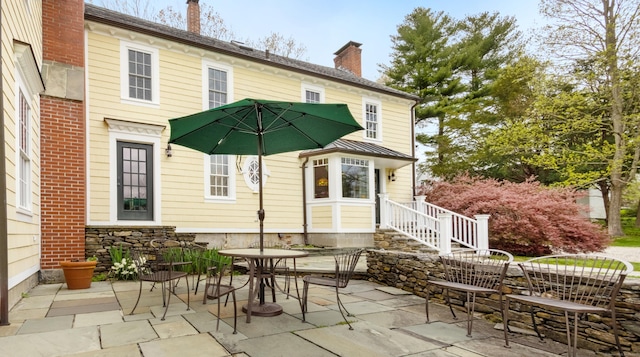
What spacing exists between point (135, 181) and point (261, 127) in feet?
17.5

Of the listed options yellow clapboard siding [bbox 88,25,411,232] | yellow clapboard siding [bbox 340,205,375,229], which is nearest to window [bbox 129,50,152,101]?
yellow clapboard siding [bbox 88,25,411,232]

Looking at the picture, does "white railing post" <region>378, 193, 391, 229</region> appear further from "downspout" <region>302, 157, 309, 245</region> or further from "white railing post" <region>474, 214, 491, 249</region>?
"white railing post" <region>474, 214, 491, 249</region>

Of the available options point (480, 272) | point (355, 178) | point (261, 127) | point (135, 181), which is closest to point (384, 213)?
point (355, 178)

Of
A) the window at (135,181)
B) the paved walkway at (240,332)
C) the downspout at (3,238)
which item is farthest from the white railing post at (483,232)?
the downspout at (3,238)

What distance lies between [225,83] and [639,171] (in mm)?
18542

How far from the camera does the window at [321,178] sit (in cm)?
1077

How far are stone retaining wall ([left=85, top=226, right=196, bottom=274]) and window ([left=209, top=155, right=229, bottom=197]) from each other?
6.14 ft

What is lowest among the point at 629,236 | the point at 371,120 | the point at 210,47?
the point at 629,236

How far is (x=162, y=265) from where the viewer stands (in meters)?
5.78

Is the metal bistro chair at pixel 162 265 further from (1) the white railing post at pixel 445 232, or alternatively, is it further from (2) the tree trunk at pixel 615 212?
(2) the tree trunk at pixel 615 212

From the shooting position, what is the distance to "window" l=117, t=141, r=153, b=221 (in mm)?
8305

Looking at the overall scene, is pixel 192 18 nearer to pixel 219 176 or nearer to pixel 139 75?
pixel 139 75

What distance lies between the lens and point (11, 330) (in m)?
3.66

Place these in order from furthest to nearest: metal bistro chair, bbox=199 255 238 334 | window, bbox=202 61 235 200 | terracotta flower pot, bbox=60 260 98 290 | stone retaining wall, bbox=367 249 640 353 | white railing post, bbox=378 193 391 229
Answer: white railing post, bbox=378 193 391 229 < window, bbox=202 61 235 200 < terracotta flower pot, bbox=60 260 98 290 < metal bistro chair, bbox=199 255 238 334 < stone retaining wall, bbox=367 249 640 353
